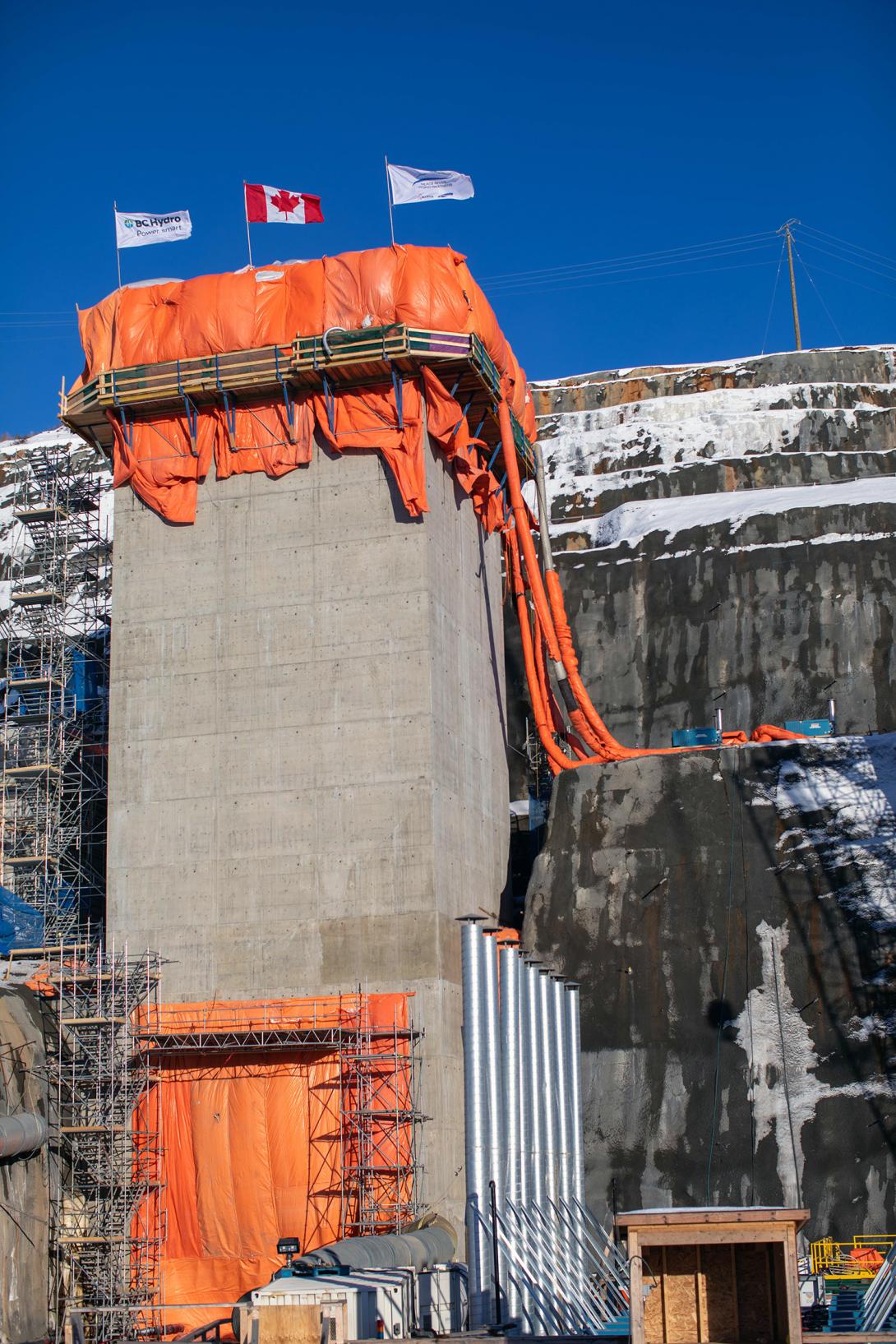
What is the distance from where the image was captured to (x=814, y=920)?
44531 millimetres

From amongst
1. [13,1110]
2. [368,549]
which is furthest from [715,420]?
[13,1110]

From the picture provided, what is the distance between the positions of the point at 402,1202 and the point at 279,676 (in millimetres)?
14072

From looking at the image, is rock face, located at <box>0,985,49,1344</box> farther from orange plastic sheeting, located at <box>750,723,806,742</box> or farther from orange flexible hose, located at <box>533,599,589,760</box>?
orange plastic sheeting, located at <box>750,723,806,742</box>

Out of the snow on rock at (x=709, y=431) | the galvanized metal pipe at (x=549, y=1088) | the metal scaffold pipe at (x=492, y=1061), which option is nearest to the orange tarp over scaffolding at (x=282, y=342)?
the galvanized metal pipe at (x=549, y=1088)

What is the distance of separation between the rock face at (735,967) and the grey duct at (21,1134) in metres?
14.3

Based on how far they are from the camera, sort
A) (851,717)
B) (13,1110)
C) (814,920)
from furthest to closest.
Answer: (851,717), (814,920), (13,1110)

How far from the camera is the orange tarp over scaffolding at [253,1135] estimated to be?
40719mm

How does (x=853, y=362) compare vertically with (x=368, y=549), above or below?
above

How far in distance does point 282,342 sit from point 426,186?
233 inches

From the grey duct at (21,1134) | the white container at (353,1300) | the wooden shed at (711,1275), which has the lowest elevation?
the white container at (353,1300)

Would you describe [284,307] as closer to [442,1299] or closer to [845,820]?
[845,820]

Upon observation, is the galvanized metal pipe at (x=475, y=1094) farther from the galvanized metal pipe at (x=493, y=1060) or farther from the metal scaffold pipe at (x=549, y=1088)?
the metal scaffold pipe at (x=549, y=1088)

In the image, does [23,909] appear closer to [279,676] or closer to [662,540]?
[279,676]

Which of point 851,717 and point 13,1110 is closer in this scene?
point 13,1110
